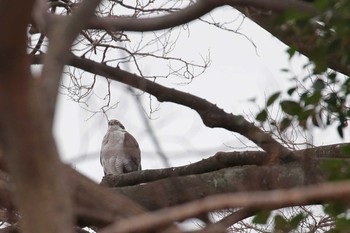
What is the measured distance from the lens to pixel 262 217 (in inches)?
134

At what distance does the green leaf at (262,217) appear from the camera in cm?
340

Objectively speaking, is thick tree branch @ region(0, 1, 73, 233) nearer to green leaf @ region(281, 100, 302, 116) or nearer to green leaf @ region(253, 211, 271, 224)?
green leaf @ region(253, 211, 271, 224)

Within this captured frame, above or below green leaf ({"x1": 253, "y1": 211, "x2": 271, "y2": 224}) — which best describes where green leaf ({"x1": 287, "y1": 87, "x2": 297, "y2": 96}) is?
above

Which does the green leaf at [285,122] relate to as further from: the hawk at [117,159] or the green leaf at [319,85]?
the hawk at [117,159]

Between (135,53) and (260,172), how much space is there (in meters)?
2.12

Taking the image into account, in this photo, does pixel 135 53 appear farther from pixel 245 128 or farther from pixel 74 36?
pixel 74 36

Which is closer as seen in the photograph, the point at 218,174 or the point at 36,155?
the point at 36,155

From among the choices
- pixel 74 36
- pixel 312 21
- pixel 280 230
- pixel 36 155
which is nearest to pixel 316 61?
pixel 312 21

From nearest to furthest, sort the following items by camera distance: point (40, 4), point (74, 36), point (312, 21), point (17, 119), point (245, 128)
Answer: point (17, 119)
point (74, 36)
point (40, 4)
point (312, 21)
point (245, 128)

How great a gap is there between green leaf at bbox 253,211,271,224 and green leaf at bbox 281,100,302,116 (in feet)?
1.45

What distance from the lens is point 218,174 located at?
5027 mm

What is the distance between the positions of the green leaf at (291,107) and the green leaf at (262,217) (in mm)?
443

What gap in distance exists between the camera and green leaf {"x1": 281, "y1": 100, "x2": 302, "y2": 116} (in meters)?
3.63

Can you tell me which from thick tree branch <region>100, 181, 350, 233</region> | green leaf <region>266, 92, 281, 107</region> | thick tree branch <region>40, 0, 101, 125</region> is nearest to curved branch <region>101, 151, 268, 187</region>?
green leaf <region>266, 92, 281, 107</region>
